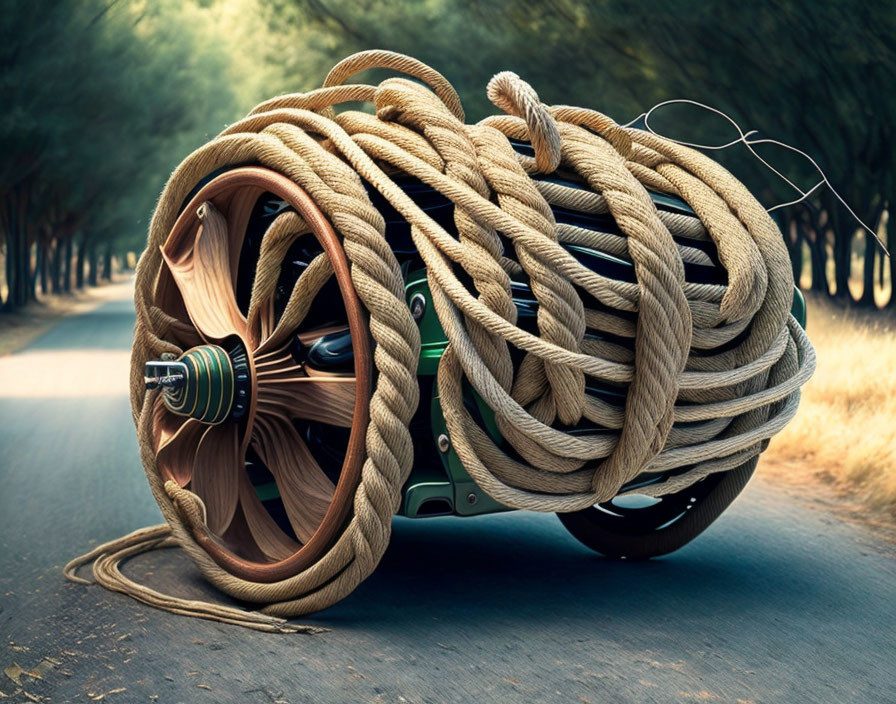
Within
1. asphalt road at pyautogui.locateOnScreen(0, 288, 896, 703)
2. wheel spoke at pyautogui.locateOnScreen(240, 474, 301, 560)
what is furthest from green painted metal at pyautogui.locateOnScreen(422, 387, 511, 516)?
wheel spoke at pyautogui.locateOnScreen(240, 474, 301, 560)

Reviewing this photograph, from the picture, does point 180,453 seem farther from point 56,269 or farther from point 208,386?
point 56,269

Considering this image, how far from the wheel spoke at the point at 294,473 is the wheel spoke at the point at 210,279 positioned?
1.28 feet

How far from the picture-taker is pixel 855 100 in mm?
10828

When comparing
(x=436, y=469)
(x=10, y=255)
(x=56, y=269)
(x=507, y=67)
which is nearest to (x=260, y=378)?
(x=436, y=469)

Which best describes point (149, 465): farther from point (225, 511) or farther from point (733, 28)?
point (733, 28)

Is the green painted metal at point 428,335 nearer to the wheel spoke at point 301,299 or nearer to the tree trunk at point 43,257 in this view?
the wheel spoke at point 301,299

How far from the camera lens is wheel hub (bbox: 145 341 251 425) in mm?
3521

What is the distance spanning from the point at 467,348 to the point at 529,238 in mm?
337

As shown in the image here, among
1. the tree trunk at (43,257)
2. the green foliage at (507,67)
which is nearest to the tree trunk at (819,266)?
the green foliage at (507,67)

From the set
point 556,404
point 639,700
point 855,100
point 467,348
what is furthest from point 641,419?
point 855,100

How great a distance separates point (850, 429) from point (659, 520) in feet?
9.84

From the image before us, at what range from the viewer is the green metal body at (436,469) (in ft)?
10.2

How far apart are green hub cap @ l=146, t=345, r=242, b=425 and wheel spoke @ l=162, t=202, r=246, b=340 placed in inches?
8.0

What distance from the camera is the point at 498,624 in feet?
10.6
